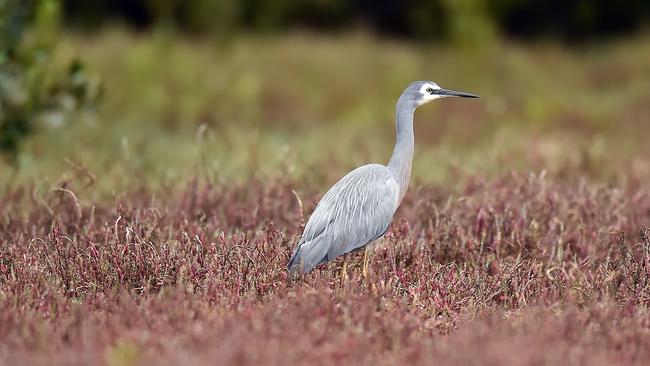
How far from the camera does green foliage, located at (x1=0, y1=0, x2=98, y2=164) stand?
791 cm

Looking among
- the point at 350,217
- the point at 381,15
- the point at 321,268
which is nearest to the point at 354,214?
the point at 350,217

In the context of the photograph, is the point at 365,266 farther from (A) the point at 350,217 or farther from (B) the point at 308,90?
(B) the point at 308,90

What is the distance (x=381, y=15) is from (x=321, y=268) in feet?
63.6

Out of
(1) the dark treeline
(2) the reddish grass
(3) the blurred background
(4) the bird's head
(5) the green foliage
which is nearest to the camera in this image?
(2) the reddish grass

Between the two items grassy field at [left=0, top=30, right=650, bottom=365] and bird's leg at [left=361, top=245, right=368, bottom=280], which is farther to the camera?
bird's leg at [left=361, top=245, right=368, bottom=280]

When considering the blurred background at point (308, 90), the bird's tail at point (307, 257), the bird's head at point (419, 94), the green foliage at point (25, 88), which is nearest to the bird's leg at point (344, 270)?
the bird's tail at point (307, 257)

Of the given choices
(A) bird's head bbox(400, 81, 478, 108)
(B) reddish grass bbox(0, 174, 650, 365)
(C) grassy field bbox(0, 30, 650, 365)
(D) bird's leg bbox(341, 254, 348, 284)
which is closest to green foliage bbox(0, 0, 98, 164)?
(C) grassy field bbox(0, 30, 650, 365)

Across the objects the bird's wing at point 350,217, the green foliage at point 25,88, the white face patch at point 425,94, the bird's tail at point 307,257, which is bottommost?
the green foliage at point 25,88

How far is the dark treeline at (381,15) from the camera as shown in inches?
765

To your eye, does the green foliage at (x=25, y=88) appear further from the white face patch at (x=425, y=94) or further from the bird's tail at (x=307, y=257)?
the bird's tail at (x=307, y=257)

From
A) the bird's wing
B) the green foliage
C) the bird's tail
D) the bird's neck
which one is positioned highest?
the bird's neck

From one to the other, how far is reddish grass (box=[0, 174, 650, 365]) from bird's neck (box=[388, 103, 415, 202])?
35 centimetres

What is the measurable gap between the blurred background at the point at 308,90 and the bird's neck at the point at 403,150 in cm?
149

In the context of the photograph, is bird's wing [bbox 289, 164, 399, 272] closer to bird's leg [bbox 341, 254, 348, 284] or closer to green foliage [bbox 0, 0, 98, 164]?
bird's leg [bbox 341, 254, 348, 284]
